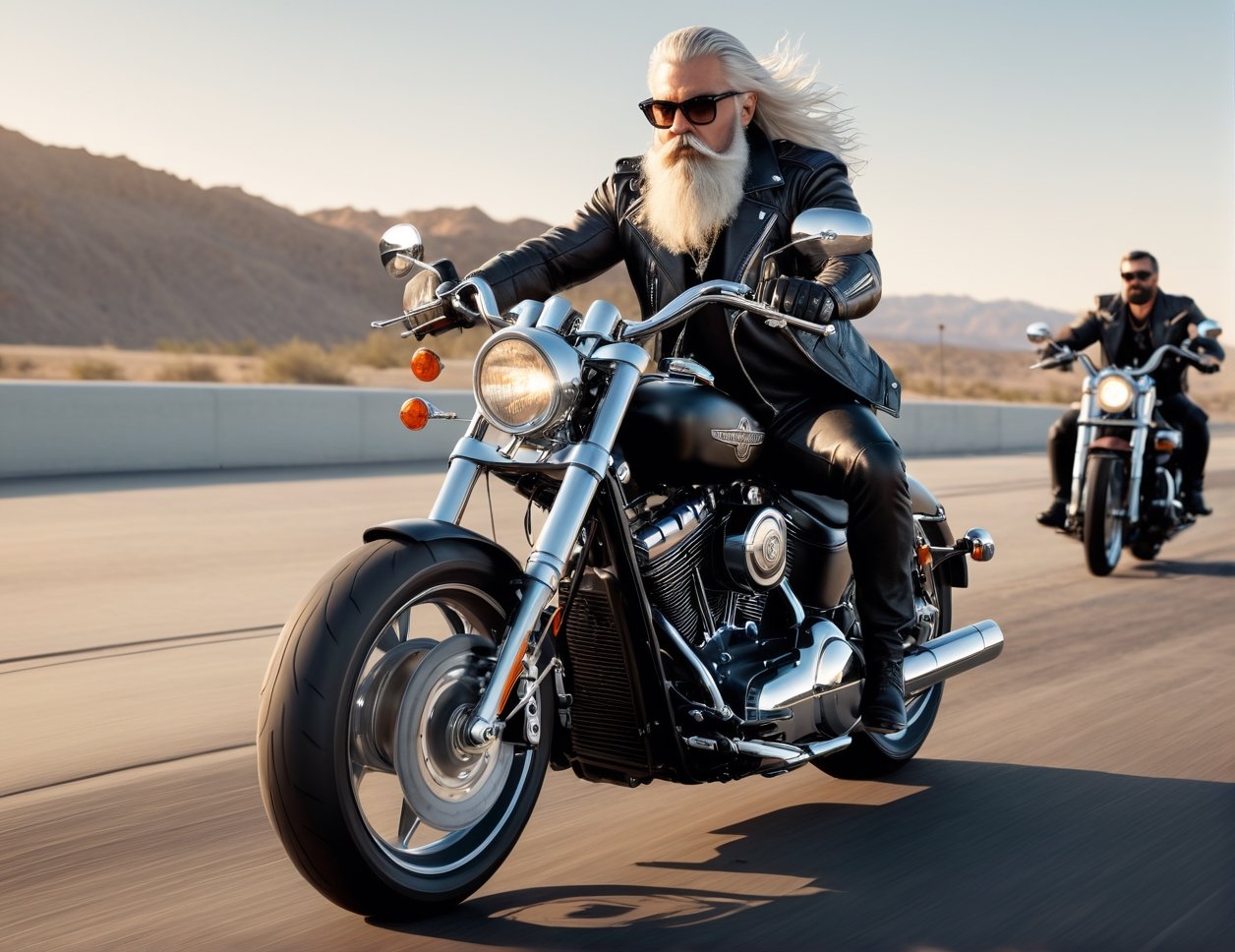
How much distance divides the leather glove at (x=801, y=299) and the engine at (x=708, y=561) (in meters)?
0.59

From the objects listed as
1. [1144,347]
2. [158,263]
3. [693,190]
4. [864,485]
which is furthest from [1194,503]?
[158,263]

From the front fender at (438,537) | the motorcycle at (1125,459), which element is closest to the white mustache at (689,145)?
the front fender at (438,537)

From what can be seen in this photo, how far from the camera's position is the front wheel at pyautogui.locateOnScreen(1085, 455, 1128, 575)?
977cm

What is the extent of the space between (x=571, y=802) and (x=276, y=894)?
1114 mm

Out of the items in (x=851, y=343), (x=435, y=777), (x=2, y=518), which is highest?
(x=851, y=343)

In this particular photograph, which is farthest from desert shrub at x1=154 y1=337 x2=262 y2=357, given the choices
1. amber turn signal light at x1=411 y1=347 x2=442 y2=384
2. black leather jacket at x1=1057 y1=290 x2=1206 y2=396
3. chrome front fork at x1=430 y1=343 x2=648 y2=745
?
chrome front fork at x1=430 y1=343 x2=648 y2=745

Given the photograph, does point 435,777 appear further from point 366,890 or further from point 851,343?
point 851,343

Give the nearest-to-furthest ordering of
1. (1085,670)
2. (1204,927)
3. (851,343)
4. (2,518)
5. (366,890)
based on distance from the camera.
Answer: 1. (366,890)
2. (1204,927)
3. (851,343)
4. (1085,670)
5. (2,518)

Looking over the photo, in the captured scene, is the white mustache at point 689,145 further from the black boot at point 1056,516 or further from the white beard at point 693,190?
the black boot at point 1056,516

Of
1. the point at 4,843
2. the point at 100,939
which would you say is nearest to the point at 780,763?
the point at 100,939

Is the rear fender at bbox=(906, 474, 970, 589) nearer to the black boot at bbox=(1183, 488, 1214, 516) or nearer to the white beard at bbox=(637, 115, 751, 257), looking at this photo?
the white beard at bbox=(637, 115, 751, 257)

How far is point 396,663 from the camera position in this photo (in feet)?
11.8

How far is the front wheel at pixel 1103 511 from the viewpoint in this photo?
9.77 m

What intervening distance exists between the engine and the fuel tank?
12cm
